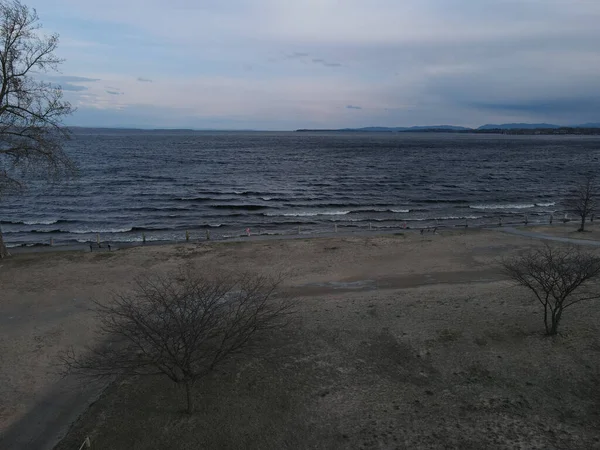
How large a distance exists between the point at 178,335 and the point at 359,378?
543cm

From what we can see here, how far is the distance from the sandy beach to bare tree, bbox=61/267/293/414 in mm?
749

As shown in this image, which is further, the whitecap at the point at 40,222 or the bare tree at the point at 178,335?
the whitecap at the point at 40,222

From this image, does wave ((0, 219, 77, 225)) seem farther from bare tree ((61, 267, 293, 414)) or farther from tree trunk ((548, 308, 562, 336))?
tree trunk ((548, 308, 562, 336))

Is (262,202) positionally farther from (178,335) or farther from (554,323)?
(178,335)

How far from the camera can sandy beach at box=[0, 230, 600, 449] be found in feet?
31.6

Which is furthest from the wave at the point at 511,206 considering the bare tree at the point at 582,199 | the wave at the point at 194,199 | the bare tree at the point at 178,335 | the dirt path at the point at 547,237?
the bare tree at the point at 178,335

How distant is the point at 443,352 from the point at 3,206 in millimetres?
49995

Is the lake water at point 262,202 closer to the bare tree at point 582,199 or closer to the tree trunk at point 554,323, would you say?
the bare tree at point 582,199

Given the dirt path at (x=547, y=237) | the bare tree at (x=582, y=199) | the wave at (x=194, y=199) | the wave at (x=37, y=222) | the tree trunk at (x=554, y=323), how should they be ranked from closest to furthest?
1. the tree trunk at (x=554, y=323)
2. the dirt path at (x=547, y=237)
3. the bare tree at (x=582, y=199)
4. the wave at (x=37, y=222)
5. the wave at (x=194, y=199)

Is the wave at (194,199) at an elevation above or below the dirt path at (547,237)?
above

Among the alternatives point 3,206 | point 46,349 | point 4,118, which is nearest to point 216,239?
point 4,118

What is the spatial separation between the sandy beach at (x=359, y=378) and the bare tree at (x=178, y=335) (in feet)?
2.46

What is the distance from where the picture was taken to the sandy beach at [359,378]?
9625 millimetres

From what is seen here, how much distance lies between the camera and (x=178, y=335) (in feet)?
33.3
